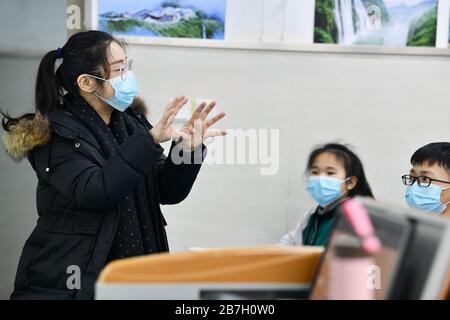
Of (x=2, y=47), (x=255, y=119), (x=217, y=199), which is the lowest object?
(x=217, y=199)

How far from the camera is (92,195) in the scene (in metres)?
2.25

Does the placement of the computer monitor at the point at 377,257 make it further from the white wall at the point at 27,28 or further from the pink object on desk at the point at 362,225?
the white wall at the point at 27,28

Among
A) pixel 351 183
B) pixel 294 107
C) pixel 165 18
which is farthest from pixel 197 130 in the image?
pixel 165 18

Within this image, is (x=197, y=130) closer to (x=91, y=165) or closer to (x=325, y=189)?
(x=91, y=165)

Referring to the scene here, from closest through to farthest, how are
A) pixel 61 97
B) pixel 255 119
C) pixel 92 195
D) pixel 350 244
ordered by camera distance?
pixel 350 244 → pixel 92 195 → pixel 61 97 → pixel 255 119

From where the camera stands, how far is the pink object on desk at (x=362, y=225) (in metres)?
1.23

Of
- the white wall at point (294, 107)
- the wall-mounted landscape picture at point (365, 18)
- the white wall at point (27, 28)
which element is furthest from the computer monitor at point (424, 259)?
the white wall at point (27, 28)

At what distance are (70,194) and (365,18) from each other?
1896mm

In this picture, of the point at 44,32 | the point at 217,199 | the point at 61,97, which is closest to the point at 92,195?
the point at 61,97

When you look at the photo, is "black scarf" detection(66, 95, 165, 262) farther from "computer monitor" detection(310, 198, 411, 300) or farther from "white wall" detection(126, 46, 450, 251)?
"computer monitor" detection(310, 198, 411, 300)

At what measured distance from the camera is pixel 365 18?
11.7 ft

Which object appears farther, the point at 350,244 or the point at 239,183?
the point at 239,183

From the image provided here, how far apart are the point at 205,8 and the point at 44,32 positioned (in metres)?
0.83
